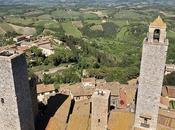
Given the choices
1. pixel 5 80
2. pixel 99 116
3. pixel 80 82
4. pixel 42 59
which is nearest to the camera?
pixel 5 80

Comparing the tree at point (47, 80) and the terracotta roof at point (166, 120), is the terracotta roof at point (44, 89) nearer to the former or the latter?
the tree at point (47, 80)

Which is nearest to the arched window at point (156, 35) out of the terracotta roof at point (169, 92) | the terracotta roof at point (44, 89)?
the terracotta roof at point (169, 92)

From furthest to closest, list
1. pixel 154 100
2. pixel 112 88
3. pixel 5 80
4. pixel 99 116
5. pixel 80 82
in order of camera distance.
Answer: pixel 80 82, pixel 112 88, pixel 99 116, pixel 154 100, pixel 5 80

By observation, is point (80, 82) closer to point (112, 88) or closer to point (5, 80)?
point (112, 88)

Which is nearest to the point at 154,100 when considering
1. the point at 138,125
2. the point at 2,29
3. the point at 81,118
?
the point at 138,125

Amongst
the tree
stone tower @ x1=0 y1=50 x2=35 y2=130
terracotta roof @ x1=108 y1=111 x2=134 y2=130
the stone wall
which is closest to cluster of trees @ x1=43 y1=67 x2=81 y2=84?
the tree
